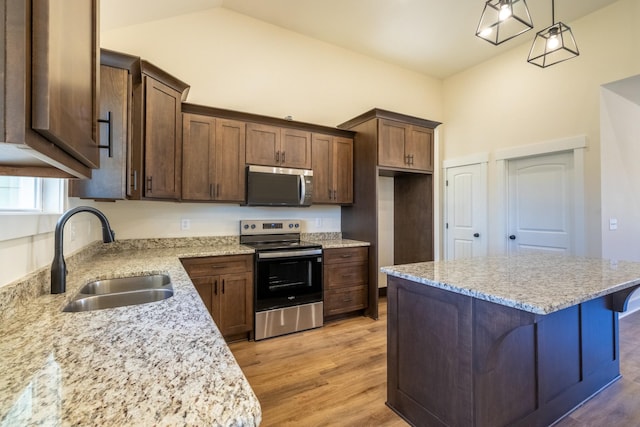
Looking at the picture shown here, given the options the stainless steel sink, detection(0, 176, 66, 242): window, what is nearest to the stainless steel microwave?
the stainless steel sink

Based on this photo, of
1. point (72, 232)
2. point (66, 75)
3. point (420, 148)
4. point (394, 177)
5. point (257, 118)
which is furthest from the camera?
point (394, 177)

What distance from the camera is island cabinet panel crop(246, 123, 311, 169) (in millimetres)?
3104

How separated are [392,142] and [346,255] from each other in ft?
4.90

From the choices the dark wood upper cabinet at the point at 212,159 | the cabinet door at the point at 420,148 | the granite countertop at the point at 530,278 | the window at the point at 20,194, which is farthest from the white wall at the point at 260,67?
the granite countertop at the point at 530,278

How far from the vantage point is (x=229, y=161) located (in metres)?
2.99

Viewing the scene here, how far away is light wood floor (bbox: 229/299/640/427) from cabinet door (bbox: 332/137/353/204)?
61.7 inches

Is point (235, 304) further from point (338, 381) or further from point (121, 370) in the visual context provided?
point (121, 370)

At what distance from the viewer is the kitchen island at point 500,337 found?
4.30 feet

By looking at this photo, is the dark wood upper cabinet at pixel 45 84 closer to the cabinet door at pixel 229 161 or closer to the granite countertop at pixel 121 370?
the granite countertop at pixel 121 370

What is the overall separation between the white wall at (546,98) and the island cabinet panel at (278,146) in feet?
9.41

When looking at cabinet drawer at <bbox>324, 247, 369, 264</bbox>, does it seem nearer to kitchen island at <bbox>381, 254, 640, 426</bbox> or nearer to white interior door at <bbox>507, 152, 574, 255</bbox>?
kitchen island at <bbox>381, 254, 640, 426</bbox>

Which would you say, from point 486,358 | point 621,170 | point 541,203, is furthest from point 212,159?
point 621,170

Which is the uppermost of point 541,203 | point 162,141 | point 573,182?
point 162,141

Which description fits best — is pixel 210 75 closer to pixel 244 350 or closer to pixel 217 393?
pixel 244 350
